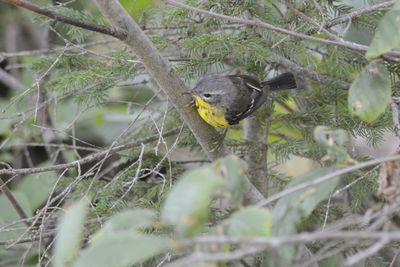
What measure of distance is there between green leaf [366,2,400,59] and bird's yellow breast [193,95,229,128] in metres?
1.00

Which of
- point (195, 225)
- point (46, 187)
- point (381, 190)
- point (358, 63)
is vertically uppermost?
point (195, 225)

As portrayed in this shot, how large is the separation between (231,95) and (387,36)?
166 cm

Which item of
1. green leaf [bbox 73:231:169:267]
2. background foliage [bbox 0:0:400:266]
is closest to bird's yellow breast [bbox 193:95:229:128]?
background foliage [bbox 0:0:400:266]

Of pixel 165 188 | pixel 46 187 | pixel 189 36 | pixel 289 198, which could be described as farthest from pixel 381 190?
pixel 46 187

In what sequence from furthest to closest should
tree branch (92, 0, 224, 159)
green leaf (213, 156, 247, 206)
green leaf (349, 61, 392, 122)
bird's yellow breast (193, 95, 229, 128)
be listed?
bird's yellow breast (193, 95, 229, 128)
tree branch (92, 0, 224, 159)
green leaf (349, 61, 392, 122)
green leaf (213, 156, 247, 206)

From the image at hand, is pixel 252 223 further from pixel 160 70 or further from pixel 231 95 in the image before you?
pixel 231 95

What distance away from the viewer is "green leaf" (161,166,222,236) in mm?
1262

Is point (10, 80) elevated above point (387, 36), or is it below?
below

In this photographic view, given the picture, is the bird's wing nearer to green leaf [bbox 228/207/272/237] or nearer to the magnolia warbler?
the magnolia warbler

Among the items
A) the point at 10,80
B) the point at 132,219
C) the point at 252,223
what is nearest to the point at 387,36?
the point at 252,223

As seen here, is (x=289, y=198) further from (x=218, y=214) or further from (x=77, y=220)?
(x=218, y=214)

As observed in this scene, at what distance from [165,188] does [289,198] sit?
1.07 m

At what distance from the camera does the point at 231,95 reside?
10.9ft

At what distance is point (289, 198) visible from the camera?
1640mm
